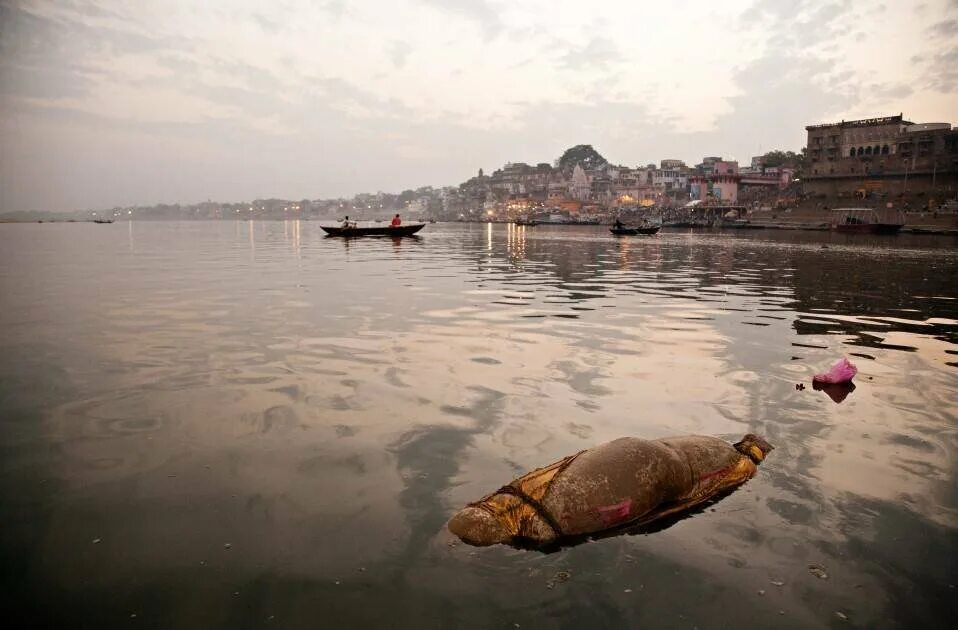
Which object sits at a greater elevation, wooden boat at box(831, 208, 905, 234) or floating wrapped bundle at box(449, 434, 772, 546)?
wooden boat at box(831, 208, 905, 234)

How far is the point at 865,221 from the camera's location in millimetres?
85250

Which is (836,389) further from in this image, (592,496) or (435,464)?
(435,464)

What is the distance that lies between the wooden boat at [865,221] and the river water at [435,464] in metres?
70.1

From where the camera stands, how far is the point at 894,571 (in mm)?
4418

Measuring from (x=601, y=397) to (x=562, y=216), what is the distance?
169008 millimetres

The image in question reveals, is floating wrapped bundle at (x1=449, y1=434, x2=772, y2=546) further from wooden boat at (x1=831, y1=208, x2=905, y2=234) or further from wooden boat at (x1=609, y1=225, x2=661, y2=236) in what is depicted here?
wooden boat at (x1=831, y1=208, x2=905, y2=234)

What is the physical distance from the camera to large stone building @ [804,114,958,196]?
3595 inches

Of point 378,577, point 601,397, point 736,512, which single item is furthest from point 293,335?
point 736,512

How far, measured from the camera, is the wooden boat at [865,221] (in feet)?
239

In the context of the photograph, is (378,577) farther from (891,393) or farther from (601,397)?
(891,393)

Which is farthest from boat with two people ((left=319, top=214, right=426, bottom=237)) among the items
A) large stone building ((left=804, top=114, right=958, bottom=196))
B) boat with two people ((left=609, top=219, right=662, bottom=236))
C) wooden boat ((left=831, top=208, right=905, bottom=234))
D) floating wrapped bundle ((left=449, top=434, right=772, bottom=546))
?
large stone building ((left=804, top=114, right=958, bottom=196))

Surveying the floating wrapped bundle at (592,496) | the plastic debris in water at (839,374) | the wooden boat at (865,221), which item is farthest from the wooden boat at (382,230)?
the wooden boat at (865,221)

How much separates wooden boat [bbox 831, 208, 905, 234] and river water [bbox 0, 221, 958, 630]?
230 ft

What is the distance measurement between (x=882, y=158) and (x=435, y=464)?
121112 millimetres
